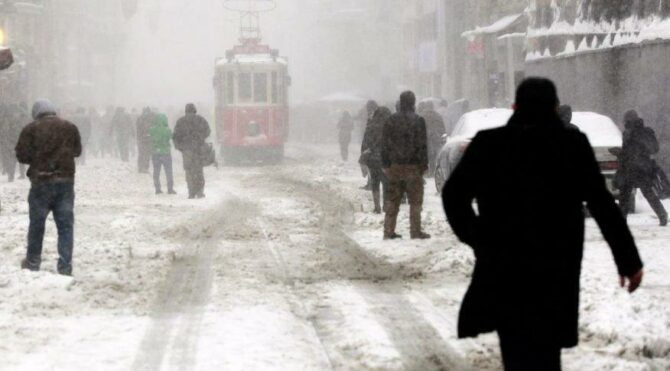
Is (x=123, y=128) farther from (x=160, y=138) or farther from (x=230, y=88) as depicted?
(x=160, y=138)

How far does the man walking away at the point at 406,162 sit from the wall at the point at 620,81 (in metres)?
9.57

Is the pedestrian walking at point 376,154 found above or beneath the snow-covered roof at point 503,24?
beneath

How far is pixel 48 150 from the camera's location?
39.7 ft

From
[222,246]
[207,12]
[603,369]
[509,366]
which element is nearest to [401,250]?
[222,246]

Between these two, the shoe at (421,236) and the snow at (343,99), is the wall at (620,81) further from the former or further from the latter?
A: the snow at (343,99)

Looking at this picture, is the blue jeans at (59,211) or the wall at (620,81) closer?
the blue jeans at (59,211)

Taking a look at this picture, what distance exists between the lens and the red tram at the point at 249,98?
1501 inches

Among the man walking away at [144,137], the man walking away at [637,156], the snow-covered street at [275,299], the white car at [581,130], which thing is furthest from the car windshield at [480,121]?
the man walking away at [144,137]

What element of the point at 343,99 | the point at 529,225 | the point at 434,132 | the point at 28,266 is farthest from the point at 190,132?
the point at 343,99

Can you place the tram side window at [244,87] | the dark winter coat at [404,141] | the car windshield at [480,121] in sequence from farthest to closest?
the tram side window at [244,87], the car windshield at [480,121], the dark winter coat at [404,141]

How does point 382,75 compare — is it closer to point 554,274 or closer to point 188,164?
point 188,164

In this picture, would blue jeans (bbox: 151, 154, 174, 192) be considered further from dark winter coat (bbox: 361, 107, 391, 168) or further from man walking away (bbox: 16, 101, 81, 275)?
man walking away (bbox: 16, 101, 81, 275)

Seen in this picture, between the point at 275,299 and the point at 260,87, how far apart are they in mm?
27793

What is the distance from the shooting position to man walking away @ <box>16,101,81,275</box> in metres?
12.0
